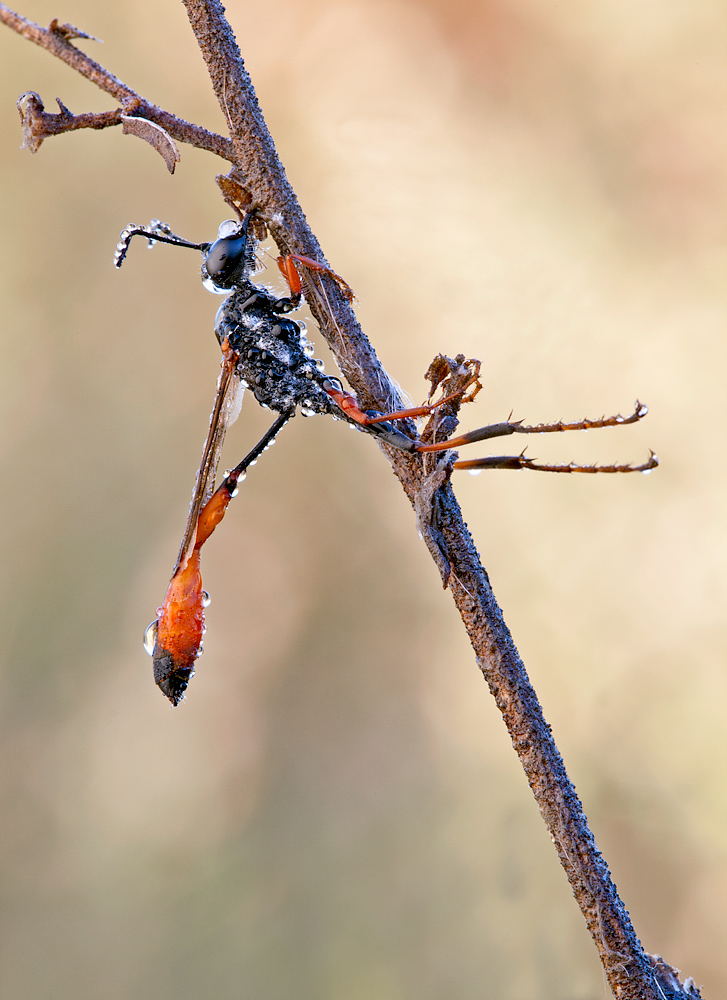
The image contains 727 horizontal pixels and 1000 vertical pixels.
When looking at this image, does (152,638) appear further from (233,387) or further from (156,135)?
(156,135)

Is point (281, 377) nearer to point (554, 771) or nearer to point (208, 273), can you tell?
point (208, 273)

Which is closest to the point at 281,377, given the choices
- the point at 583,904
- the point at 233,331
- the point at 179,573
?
the point at 233,331

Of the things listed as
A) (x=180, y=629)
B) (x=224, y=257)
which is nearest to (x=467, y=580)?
(x=180, y=629)

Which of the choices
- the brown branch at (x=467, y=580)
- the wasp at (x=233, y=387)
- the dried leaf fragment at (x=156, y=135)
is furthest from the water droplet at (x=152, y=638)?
the dried leaf fragment at (x=156, y=135)

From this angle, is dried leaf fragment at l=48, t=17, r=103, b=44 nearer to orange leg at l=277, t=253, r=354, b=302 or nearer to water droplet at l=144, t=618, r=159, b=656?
orange leg at l=277, t=253, r=354, b=302

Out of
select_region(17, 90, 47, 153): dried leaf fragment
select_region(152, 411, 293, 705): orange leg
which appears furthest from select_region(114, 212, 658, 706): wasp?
select_region(17, 90, 47, 153): dried leaf fragment

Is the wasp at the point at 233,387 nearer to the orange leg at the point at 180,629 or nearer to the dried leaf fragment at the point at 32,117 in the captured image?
the orange leg at the point at 180,629

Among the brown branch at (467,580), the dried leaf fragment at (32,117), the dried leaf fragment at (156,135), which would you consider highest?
the dried leaf fragment at (32,117)
